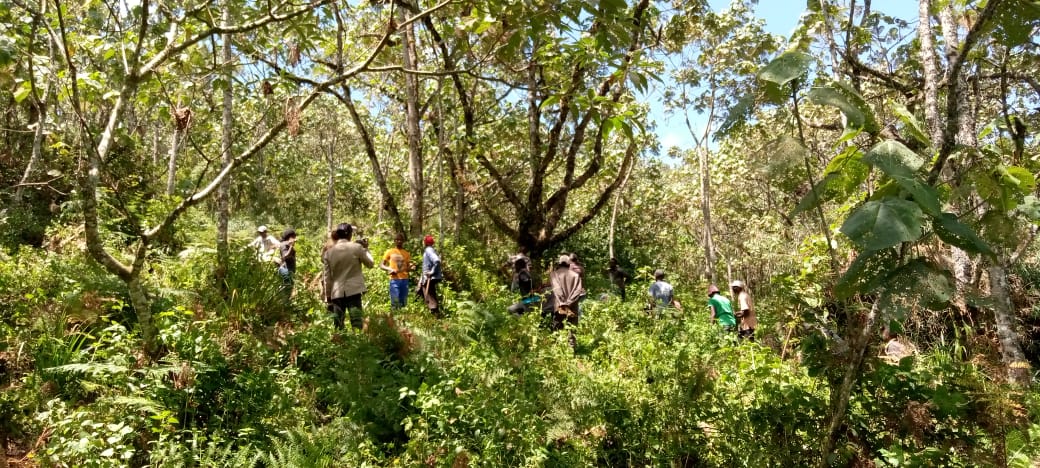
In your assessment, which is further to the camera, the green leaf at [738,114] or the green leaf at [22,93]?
the green leaf at [22,93]

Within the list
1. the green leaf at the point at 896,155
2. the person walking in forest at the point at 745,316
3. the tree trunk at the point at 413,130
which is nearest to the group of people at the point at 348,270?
the tree trunk at the point at 413,130

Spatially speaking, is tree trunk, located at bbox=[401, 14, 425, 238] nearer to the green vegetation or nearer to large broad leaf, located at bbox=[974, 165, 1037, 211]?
the green vegetation

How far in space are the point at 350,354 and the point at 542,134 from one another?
10922 millimetres

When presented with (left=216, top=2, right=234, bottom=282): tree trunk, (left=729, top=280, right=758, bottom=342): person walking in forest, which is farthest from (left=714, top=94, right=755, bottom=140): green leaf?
(left=729, top=280, right=758, bottom=342): person walking in forest

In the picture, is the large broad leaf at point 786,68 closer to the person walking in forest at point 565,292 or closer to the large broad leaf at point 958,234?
the large broad leaf at point 958,234

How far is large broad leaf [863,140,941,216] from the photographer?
2189mm

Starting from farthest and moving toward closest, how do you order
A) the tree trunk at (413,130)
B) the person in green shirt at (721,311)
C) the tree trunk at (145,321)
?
1. the tree trunk at (413,130)
2. the person in green shirt at (721,311)
3. the tree trunk at (145,321)

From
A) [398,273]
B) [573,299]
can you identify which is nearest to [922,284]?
[573,299]

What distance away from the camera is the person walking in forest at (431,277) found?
8.55 metres

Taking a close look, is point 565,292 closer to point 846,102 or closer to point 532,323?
point 532,323

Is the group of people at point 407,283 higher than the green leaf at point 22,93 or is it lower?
lower

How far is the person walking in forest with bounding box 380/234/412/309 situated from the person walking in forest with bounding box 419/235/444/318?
0.28 meters

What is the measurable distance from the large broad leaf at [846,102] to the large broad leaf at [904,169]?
172 millimetres

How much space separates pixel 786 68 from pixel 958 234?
39.0 inches
